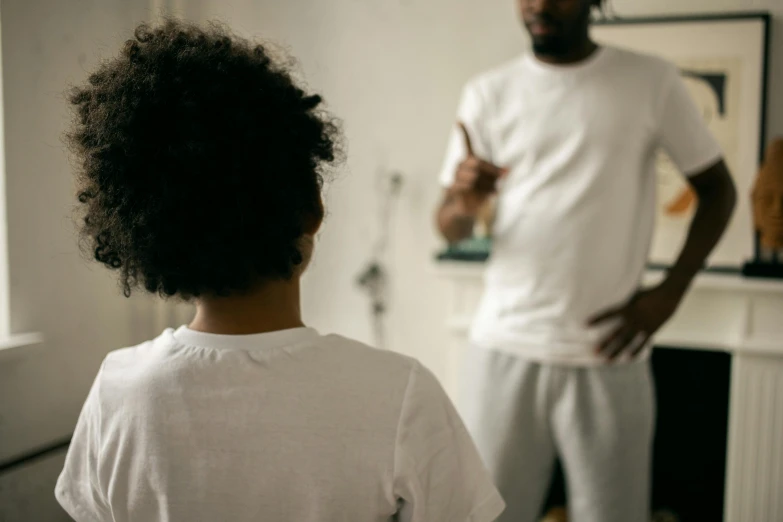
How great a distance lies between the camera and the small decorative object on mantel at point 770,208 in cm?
183

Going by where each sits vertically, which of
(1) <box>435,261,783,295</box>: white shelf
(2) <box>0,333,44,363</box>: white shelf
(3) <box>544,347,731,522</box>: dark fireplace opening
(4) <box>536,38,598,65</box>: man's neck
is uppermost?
(4) <box>536,38,598,65</box>: man's neck

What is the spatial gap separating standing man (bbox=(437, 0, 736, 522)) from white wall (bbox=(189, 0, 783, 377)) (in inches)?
38.6

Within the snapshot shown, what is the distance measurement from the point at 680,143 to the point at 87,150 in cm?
105

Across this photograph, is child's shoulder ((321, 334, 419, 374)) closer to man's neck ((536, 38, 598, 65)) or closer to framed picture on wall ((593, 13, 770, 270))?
man's neck ((536, 38, 598, 65))

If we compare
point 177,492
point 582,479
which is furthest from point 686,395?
point 177,492

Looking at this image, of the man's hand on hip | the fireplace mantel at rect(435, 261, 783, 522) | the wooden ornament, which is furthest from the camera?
the fireplace mantel at rect(435, 261, 783, 522)

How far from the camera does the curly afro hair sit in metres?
0.62

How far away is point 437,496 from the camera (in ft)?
2.20

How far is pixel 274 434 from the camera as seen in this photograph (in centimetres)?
64

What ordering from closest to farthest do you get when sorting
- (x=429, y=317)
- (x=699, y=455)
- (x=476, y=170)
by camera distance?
(x=476, y=170), (x=699, y=455), (x=429, y=317)

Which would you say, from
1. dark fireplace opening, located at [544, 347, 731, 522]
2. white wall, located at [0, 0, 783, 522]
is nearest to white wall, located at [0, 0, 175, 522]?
white wall, located at [0, 0, 783, 522]

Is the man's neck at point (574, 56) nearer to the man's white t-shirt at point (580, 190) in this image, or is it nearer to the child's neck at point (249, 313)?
the man's white t-shirt at point (580, 190)

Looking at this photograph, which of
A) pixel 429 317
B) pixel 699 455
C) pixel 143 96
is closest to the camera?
pixel 143 96

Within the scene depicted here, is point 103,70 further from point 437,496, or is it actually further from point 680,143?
point 680,143
